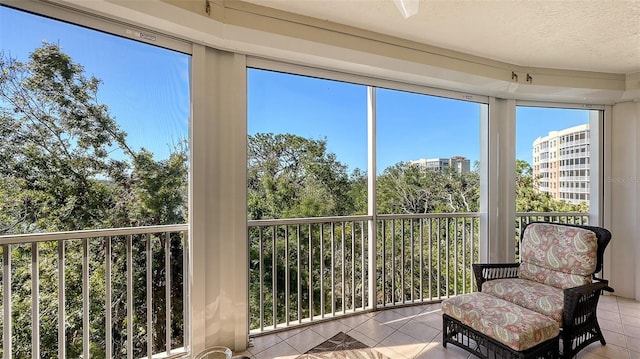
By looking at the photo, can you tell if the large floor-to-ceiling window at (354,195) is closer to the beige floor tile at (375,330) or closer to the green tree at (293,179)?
the green tree at (293,179)

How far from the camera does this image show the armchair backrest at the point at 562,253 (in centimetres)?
214

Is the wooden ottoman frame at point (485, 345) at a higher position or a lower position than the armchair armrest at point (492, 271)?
lower

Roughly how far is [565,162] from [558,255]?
1.72 m

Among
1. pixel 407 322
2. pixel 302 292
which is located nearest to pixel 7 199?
pixel 302 292

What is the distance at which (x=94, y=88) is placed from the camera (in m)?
1.73

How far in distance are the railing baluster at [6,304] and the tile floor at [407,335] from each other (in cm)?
139

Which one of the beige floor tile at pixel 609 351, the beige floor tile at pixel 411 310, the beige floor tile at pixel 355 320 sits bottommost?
the beige floor tile at pixel 411 310

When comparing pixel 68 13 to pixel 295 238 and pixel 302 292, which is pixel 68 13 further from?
pixel 302 292

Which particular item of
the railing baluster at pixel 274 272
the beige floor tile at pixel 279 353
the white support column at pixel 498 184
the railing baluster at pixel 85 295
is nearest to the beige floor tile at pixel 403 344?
the beige floor tile at pixel 279 353

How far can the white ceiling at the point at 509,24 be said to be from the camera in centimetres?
182

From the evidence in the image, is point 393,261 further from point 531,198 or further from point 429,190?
point 531,198

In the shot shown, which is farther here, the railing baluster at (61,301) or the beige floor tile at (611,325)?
the beige floor tile at (611,325)

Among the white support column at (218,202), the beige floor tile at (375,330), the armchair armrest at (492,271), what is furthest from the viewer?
the armchair armrest at (492,271)

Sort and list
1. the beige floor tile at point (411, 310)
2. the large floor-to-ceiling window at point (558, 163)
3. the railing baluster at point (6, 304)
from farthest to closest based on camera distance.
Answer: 1. the large floor-to-ceiling window at point (558, 163)
2. the beige floor tile at point (411, 310)
3. the railing baluster at point (6, 304)
